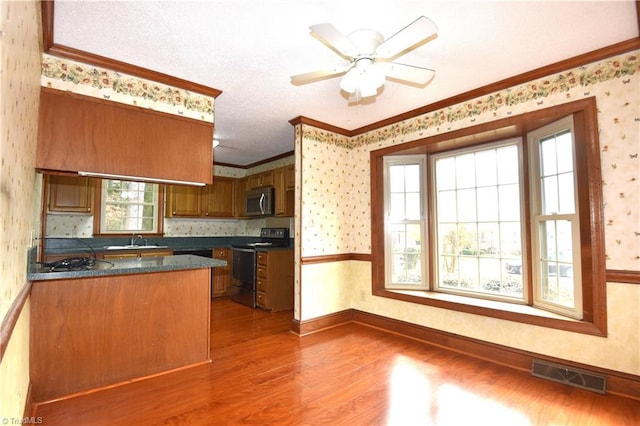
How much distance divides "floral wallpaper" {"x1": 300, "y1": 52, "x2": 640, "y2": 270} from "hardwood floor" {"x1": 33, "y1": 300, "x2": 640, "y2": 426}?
1060 mm

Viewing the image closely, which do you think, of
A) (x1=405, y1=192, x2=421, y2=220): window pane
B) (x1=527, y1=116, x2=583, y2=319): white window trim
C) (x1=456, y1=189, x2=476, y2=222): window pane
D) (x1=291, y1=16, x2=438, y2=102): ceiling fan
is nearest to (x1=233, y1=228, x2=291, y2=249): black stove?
(x1=405, y1=192, x2=421, y2=220): window pane

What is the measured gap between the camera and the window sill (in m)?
2.31

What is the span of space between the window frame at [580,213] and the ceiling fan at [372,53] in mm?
1128

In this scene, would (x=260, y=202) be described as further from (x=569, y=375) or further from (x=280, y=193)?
(x=569, y=375)

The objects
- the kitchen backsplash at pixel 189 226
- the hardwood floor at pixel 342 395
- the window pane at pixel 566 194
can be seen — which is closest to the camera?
the hardwood floor at pixel 342 395

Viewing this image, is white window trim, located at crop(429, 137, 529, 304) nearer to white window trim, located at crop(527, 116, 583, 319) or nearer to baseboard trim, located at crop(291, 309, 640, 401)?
white window trim, located at crop(527, 116, 583, 319)

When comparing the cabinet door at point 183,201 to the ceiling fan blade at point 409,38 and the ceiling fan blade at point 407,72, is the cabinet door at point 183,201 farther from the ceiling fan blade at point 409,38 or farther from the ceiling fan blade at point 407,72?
the ceiling fan blade at point 409,38

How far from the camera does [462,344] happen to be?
292 centimetres

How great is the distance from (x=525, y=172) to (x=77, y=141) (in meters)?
3.80

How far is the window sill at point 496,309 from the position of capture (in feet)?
7.59

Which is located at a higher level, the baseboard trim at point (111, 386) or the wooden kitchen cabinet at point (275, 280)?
the wooden kitchen cabinet at point (275, 280)

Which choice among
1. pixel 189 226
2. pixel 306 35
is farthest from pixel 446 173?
pixel 189 226

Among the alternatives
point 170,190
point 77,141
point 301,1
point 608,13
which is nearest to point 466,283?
point 608,13

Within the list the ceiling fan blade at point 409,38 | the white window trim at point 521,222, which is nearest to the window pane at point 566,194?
the white window trim at point 521,222
